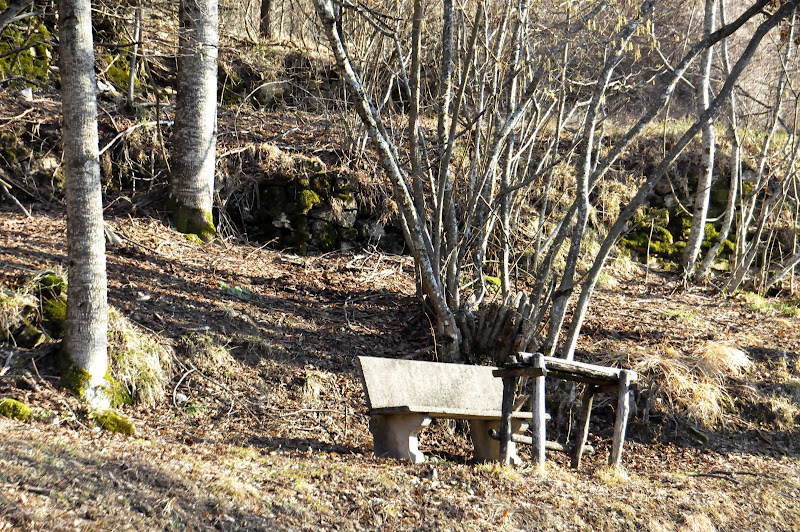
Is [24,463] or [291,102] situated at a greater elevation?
[291,102]

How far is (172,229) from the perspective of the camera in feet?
30.8

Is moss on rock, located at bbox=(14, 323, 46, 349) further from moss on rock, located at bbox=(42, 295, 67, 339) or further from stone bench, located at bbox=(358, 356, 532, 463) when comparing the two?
stone bench, located at bbox=(358, 356, 532, 463)

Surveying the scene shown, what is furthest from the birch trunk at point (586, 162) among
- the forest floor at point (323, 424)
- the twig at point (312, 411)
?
the twig at point (312, 411)

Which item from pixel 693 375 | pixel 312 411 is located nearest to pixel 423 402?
pixel 312 411

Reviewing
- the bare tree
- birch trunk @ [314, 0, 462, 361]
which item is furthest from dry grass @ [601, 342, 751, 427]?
birch trunk @ [314, 0, 462, 361]

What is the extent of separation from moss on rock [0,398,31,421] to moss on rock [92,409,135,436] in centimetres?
49

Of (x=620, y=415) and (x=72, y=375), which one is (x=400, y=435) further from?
(x=72, y=375)

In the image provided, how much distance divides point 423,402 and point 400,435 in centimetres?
45

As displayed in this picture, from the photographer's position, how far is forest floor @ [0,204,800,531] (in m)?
4.20

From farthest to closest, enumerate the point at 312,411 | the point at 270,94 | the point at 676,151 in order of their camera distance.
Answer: the point at 270,94, the point at 676,151, the point at 312,411

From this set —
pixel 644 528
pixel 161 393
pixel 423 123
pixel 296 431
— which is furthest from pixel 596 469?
pixel 423 123

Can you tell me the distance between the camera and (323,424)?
6543 millimetres

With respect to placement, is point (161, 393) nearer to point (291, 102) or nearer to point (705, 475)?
point (705, 475)

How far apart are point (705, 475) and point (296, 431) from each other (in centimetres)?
392
